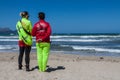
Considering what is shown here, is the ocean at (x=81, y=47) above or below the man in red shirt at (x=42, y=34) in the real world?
below

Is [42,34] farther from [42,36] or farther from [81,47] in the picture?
[81,47]

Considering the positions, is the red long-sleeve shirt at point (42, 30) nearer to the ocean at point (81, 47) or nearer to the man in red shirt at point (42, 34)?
the man in red shirt at point (42, 34)

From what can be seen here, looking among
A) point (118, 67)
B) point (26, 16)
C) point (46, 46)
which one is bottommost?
point (118, 67)

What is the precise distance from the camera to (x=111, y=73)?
9.11 meters

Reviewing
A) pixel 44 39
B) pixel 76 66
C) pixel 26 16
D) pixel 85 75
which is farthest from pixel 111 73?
pixel 26 16

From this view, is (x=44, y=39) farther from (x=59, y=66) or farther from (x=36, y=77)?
(x=59, y=66)

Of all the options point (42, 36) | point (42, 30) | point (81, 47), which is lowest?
point (81, 47)

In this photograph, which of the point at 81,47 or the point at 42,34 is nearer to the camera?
the point at 42,34

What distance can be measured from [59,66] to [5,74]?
91.1 inches

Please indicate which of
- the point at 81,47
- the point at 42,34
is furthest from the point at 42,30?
the point at 81,47

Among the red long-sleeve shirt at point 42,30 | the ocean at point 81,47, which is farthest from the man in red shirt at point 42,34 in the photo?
the ocean at point 81,47

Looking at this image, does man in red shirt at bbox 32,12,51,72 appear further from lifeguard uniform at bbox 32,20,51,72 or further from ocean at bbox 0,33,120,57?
ocean at bbox 0,33,120,57

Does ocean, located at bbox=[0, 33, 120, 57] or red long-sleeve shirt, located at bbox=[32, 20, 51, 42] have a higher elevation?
red long-sleeve shirt, located at bbox=[32, 20, 51, 42]

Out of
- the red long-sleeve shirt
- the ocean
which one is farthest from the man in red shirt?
the ocean
